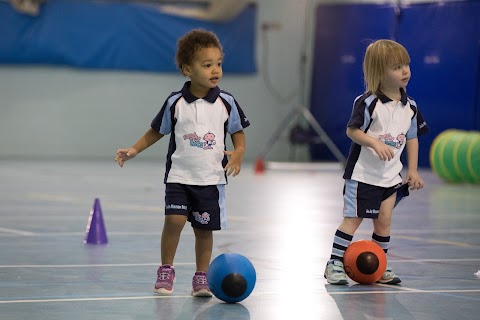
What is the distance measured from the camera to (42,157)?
66.6 ft

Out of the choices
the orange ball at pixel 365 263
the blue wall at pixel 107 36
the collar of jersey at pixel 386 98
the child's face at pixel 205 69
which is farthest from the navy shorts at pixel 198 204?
the blue wall at pixel 107 36

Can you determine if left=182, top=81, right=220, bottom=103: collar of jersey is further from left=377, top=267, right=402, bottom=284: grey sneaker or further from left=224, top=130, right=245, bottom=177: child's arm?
left=377, top=267, right=402, bottom=284: grey sneaker

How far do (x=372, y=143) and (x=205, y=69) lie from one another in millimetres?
1092

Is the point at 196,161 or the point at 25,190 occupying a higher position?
the point at 196,161

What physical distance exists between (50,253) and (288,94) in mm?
15604

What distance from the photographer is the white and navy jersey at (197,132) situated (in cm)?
577

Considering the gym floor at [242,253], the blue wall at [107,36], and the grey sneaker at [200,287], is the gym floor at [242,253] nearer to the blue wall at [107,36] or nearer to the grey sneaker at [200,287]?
the grey sneaker at [200,287]

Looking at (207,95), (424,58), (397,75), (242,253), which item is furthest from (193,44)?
(424,58)

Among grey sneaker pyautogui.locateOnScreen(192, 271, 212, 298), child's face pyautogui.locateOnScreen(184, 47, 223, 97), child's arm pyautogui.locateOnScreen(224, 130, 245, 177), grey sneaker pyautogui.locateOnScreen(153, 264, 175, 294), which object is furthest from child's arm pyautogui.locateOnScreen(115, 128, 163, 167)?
grey sneaker pyautogui.locateOnScreen(192, 271, 212, 298)

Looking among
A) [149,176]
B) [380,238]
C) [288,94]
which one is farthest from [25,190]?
[288,94]

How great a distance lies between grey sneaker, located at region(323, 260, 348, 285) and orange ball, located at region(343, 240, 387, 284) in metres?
0.04

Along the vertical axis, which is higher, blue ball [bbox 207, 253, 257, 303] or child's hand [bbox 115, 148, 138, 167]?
child's hand [bbox 115, 148, 138, 167]

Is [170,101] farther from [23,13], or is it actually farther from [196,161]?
[23,13]

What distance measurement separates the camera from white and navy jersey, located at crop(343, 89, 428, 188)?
249 inches
